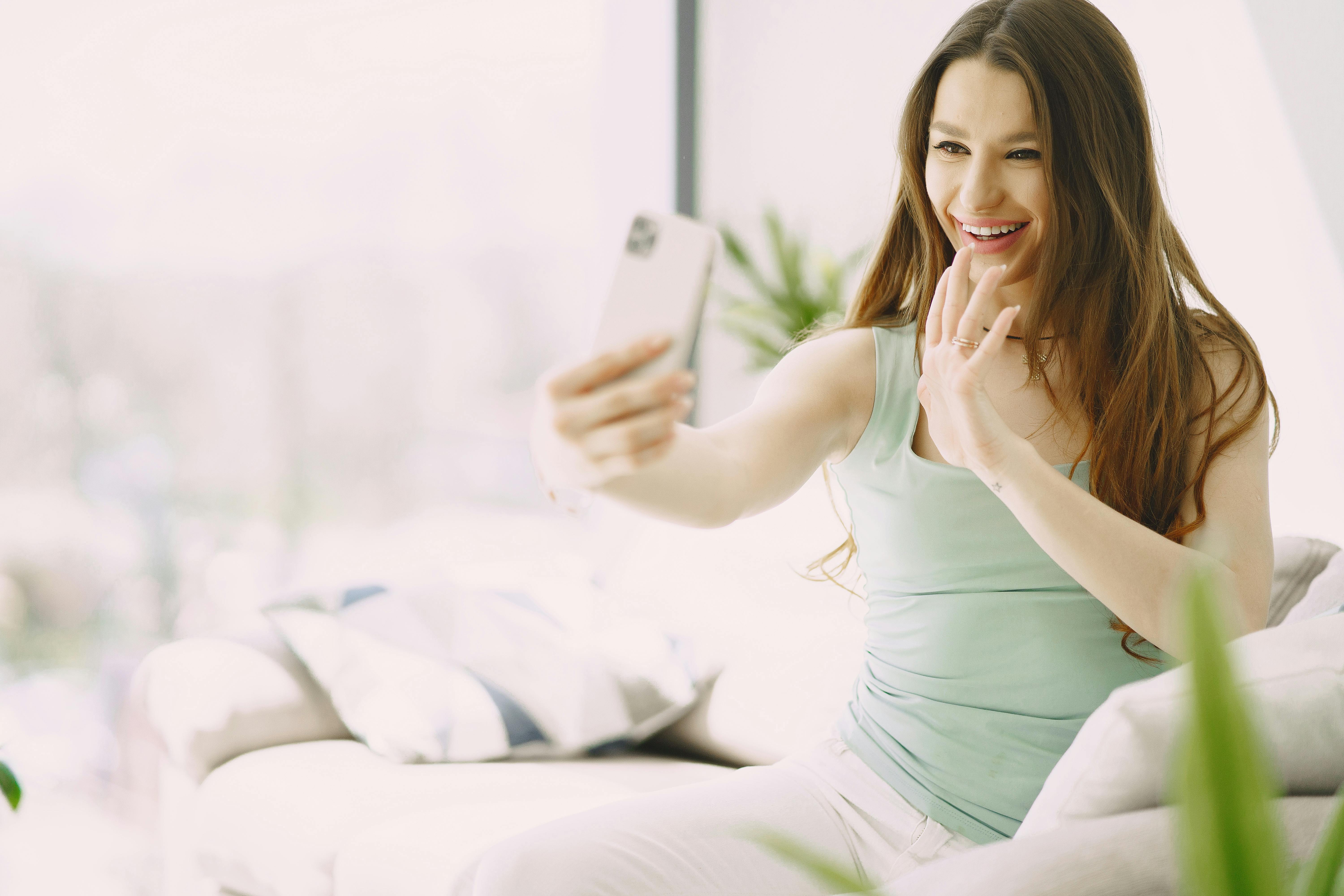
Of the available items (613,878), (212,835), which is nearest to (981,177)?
(613,878)

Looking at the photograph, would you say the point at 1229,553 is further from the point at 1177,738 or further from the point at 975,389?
the point at 1177,738

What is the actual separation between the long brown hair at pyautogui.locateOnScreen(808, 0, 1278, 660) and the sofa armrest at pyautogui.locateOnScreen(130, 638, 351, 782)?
1.46 m

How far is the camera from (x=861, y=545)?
1.32 m

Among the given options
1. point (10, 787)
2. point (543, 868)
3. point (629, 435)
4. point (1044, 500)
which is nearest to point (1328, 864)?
point (629, 435)

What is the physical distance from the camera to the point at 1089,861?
0.64 metres

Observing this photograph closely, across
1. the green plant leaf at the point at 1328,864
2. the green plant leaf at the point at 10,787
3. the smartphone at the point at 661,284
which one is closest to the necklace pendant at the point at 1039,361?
the smartphone at the point at 661,284

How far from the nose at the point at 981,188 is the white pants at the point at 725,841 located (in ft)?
2.26

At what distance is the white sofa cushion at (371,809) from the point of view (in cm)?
151

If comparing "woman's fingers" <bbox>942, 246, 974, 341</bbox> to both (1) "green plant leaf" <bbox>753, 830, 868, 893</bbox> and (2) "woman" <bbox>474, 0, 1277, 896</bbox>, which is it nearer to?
(2) "woman" <bbox>474, 0, 1277, 896</bbox>

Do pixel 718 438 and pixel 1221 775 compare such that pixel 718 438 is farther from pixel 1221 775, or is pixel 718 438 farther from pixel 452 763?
pixel 452 763

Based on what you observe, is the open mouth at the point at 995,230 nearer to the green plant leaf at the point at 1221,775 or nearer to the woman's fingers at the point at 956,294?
the woman's fingers at the point at 956,294

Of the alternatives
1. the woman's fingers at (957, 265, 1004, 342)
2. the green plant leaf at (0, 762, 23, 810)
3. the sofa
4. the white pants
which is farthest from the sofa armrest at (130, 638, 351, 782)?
the woman's fingers at (957, 265, 1004, 342)

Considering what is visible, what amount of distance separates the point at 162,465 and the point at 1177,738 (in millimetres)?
2233

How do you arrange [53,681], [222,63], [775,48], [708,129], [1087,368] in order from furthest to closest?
[708,129] → [775,48] → [222,63] → [53,681] → [1087,368]
